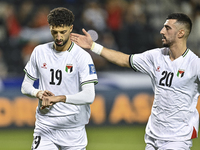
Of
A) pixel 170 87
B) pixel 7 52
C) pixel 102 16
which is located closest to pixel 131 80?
pixel 102 16

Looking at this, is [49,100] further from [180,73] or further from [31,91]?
[180,73]

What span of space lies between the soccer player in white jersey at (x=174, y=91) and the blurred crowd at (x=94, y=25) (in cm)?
592

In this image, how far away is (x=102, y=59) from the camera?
39.7 ft

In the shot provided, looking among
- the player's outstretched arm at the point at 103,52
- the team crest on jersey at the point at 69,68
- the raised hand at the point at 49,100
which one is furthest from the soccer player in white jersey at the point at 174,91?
the raised hand at the point at 49,100

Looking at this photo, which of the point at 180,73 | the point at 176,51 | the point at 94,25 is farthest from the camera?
the point at 94,25

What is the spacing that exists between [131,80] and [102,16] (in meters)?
2.53

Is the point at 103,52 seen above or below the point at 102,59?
below

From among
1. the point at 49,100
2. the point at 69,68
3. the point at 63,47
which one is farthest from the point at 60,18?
the point at 49,100

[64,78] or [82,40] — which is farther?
[82,40]

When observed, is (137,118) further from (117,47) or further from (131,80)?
(117,47)

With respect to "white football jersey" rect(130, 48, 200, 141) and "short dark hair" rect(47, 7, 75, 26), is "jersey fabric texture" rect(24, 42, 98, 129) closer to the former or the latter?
"short dark hair" rect(47, 7, 75, 26)

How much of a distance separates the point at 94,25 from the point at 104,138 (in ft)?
11.9

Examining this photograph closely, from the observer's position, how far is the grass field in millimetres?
9867

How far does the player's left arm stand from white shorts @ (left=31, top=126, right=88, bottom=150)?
0.53m
